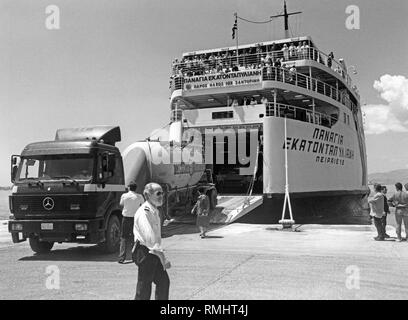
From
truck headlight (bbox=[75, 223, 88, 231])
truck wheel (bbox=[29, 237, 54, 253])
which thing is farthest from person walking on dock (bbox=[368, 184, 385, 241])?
truck wheel (bbox=[29, 237, 54, 253])

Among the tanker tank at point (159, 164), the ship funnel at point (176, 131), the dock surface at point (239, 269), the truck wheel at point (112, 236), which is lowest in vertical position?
the dock surface at point (239, 269)

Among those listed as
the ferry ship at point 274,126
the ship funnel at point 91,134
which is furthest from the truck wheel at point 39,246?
the ferry ship at point 274,126

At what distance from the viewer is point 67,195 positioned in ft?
28.6

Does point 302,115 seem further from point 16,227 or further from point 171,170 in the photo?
point 16,227

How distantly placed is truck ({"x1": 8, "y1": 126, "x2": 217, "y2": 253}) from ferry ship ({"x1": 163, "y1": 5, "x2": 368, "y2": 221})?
809 centimetres

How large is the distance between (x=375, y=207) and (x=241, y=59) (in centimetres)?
1567

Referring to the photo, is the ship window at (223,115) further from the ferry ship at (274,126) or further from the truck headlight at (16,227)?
the truck headlight at (16,227)

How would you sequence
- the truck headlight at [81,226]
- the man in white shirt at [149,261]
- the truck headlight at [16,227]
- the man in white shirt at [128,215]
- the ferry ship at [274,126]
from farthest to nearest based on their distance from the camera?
the ferry ship at [274,126], the truck headlight at [16,227], the truck headlight at [81,226], the man in white shirt at [128,215], the man in white shirt at [149,261]

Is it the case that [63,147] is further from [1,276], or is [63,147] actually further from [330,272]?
[330,272]

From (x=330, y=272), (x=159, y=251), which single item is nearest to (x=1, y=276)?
(x=159, y=251)

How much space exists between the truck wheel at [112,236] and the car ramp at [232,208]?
17.9 feet

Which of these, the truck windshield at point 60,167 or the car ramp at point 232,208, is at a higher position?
the truck windshield at point 60,167

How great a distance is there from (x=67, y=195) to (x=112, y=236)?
1483 millimetres

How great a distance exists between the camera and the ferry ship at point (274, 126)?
56.0ft
